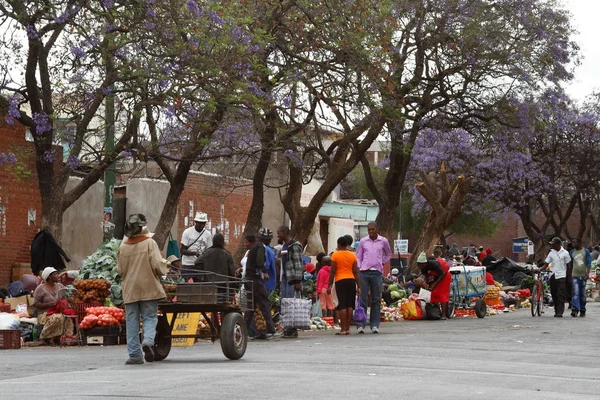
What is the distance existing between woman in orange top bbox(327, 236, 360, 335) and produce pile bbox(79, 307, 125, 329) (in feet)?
12.9

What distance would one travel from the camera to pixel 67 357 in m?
16.8

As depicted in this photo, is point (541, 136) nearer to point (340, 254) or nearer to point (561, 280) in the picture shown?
point (561, 280)

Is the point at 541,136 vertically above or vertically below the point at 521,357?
above

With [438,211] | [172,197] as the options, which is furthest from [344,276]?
[438,211]

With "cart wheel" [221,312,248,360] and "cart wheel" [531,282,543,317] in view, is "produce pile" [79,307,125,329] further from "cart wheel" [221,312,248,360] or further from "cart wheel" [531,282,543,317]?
"cart wheel" [531,282,543,317]

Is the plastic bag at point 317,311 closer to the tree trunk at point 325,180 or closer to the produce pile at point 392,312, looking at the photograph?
the produce pile at point 392,312

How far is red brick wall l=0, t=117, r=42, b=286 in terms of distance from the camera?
27.7m

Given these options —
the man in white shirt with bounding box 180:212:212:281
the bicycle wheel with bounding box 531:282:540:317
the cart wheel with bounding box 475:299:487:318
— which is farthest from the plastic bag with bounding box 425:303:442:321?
the man in white shirt with bounding box 180:212:212:281

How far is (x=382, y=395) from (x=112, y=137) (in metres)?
16.6

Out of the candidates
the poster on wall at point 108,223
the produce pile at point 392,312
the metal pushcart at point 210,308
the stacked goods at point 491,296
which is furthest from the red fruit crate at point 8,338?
the stacked goods at point 491,296

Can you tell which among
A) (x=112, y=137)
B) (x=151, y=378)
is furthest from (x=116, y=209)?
(x=151, y=378)

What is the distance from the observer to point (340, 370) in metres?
13.6

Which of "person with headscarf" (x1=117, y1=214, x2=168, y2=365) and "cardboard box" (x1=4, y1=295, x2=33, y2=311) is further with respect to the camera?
"cardboard box" (x1=4, y1=295, x2=33, y2=311)

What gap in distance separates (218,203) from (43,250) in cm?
1876
